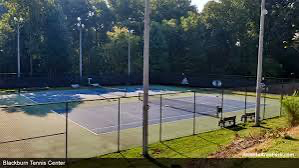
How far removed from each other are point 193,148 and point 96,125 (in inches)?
306

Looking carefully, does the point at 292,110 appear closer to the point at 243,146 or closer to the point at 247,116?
the point at 247,116

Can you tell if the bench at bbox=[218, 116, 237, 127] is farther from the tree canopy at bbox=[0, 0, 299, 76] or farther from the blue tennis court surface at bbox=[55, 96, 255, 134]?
the tree canopy at bbox=[0, 0, 299, 76]

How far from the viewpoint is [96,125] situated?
63.5ft

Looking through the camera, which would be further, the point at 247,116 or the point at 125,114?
the point at 125,114

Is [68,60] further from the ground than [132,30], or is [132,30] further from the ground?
[132,30]

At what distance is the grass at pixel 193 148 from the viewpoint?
1172 centimetres

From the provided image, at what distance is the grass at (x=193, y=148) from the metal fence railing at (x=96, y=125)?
83cm

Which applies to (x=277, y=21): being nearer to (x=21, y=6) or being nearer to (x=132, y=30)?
(x=132, y=30)

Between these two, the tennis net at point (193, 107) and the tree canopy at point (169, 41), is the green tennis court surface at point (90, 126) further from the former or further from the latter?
the tree canopy at point (169, 41)

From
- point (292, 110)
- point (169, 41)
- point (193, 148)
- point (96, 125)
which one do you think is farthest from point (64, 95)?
point (169, 41)

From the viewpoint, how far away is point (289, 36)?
49.7m

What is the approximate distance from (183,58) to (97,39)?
2002 centimetres

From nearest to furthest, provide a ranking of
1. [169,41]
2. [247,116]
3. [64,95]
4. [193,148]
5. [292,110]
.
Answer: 1. [193,148]
2. [292,110]
3. [247,116]
4. [64,95]
5. [169,41]

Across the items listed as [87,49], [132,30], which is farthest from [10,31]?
[132,30]
